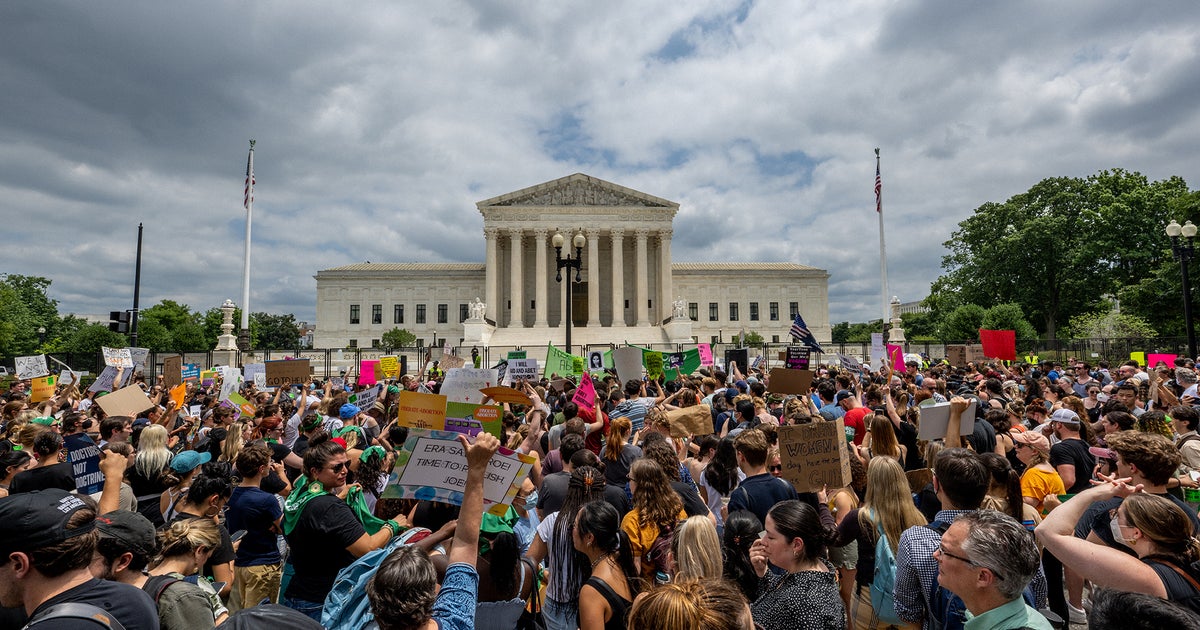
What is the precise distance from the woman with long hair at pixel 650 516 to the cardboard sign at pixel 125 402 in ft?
31.4

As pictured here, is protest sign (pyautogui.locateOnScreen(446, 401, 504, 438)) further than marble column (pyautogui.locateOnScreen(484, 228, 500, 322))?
No

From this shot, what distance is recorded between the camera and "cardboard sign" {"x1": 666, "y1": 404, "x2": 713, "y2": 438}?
305 inches

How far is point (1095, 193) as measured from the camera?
47719mm

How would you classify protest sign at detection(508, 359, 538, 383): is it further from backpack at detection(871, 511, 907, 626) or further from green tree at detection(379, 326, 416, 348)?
green tree at detection(379, 326, 416, 348)

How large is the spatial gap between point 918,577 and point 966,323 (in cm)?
5296

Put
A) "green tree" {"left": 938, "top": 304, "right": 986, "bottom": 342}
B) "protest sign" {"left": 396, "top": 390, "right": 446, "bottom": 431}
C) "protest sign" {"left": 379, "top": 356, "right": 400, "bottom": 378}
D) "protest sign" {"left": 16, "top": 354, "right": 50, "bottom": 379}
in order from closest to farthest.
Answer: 1. "protest sign" {"left": 396, "top": 390, "right": 446, "bottom": 431}
2. "protest sign" {"left": 16, "top": 354, "right": 50, "bottom": 379}
3. "protest sign" {"left": 379, "top": 356, "right": 400, "bottom": 378}
4. "green tree" {"left": 938, "top": 304, "right": 986, "bottom": 342}

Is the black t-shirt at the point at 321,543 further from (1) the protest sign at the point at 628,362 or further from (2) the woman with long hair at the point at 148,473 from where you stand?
(1) the protest sign at the point at 628,362

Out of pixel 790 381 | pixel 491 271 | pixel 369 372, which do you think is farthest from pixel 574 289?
pixel 790 381

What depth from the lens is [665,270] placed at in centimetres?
6181

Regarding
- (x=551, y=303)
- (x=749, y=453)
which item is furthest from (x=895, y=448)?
(x=551, y=303)

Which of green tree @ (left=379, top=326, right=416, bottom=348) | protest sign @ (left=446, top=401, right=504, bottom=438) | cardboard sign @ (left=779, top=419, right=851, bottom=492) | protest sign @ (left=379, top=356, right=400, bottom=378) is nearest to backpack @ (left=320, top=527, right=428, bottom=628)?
protest sign @ (left=446, top=401, right=504, bottom=438)

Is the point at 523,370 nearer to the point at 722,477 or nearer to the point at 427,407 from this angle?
the point at 427,407

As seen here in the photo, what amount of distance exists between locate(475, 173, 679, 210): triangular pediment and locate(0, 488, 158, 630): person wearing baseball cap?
193 feet

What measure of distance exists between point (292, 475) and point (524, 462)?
4.77 m
